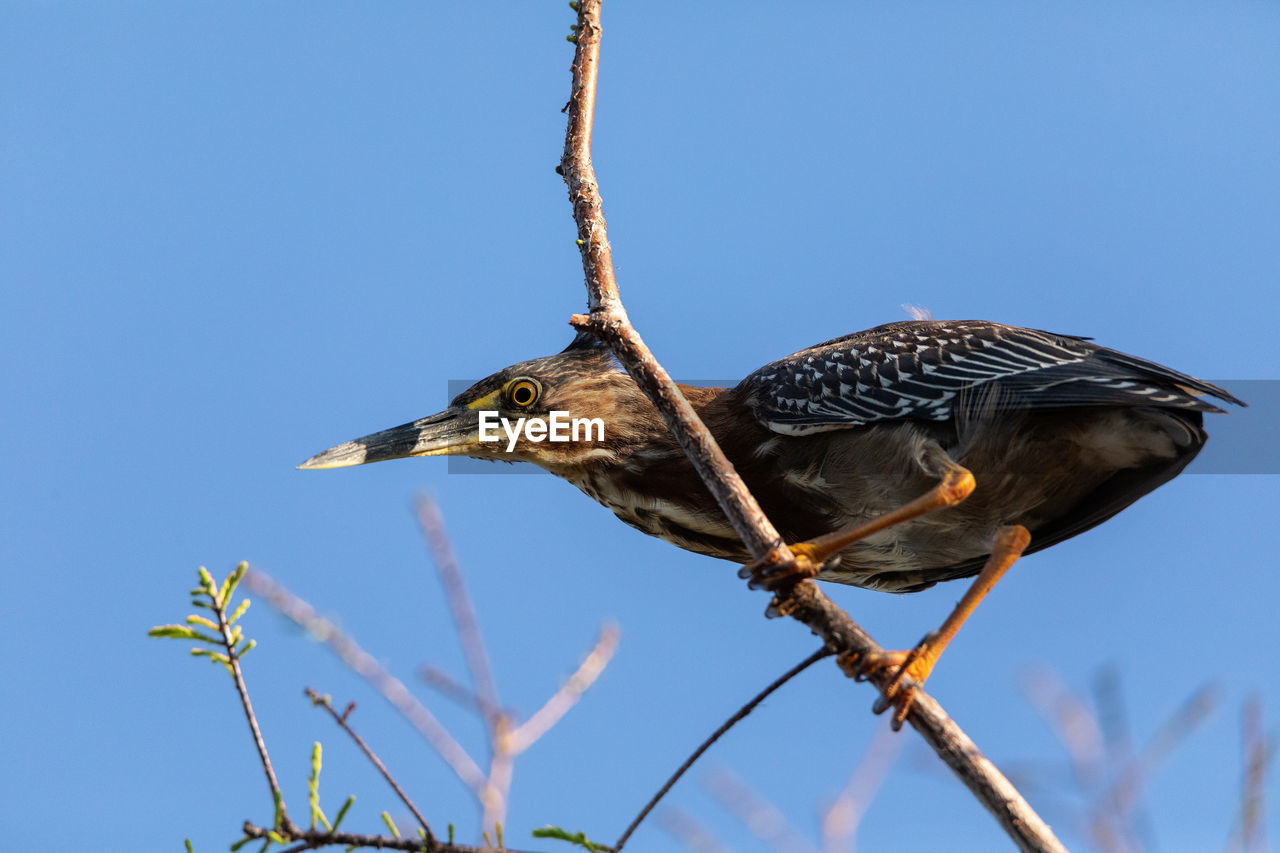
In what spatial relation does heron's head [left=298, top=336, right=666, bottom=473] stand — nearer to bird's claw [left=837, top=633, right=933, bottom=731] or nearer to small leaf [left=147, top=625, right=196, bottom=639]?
bird's claw [left=837, top=633, right=933, bottom=731]

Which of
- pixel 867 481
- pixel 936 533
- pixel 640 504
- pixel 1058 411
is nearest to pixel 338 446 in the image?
pixel 640 504

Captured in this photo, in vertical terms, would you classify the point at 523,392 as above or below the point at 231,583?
above

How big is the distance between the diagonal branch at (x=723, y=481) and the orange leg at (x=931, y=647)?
0.25ft

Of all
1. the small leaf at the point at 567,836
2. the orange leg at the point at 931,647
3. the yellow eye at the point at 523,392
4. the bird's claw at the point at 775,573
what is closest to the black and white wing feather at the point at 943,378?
the orange leg at the point at 931,647

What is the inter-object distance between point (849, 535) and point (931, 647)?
0.52 meters

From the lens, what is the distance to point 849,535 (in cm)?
406

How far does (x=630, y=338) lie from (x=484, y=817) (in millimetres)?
1682

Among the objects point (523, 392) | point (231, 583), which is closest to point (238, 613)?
point (231, 583)

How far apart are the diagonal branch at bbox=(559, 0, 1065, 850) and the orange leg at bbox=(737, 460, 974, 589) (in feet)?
0.18

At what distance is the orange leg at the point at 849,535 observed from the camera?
3.59 metres

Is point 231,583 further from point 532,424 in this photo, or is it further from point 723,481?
point 532,424

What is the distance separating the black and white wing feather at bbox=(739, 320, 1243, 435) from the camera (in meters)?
4.55

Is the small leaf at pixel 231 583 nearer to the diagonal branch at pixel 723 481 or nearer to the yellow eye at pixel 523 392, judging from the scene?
the diagonal branch at pixel 723 481

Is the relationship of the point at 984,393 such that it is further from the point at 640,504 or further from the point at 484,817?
the point at 484,817
